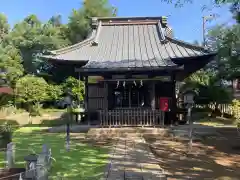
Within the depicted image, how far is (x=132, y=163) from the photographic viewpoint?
7.73m

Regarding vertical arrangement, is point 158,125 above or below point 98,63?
below

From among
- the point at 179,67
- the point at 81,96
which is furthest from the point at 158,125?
the point at 81,96

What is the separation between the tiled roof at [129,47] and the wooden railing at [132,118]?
7.60 ft

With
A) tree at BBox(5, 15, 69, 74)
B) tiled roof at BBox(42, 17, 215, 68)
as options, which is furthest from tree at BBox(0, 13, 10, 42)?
tiled roof at BBox(42, 17, 215, 68)

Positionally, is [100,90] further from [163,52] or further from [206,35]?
[206,35]

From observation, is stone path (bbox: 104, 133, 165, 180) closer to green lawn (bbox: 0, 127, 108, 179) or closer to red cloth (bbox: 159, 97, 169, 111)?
green lawn (bbox: 0, 127, 108, 179)

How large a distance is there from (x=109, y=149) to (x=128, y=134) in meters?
3.39

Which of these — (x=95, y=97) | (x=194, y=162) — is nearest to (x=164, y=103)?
(x=95, y=97)

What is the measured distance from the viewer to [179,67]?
13.8 m

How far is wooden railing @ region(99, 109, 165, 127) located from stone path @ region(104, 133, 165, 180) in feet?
10.8

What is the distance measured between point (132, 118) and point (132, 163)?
22.3ft

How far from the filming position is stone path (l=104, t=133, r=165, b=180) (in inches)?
255

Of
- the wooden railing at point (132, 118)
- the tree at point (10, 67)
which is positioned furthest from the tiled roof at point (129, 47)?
the tree at point (10, 67)

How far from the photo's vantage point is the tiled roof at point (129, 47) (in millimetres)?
15039
